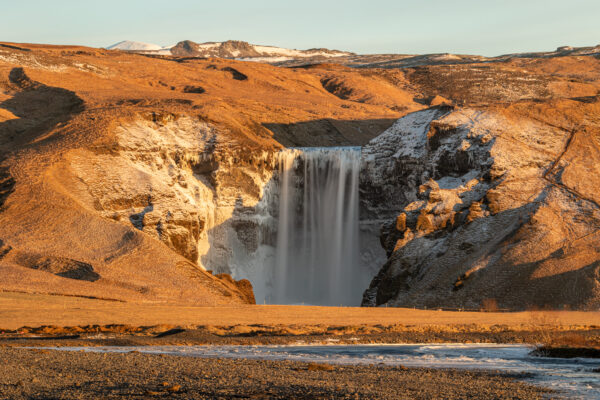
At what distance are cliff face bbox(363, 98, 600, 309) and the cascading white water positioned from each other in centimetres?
185

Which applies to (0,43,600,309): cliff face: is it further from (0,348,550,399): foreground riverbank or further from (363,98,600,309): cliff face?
(0,348,550,399): foreground riverbank

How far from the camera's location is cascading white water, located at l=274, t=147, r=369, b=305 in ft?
188

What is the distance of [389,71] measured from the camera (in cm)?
12144

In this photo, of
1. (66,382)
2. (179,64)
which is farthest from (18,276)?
(179,64)

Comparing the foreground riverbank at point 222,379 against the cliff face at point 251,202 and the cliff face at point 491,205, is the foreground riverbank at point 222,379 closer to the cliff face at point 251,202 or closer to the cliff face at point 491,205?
the cliff face at point 251,202

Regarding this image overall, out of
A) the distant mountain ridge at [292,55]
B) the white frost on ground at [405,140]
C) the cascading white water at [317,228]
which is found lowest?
the cascading white water at [317,228]

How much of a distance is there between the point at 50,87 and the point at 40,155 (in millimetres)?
24358

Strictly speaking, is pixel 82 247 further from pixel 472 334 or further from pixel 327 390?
pixel 327 390

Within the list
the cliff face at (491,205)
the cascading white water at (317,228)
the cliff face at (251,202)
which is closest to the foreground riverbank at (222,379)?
the cliff face at (251,202)

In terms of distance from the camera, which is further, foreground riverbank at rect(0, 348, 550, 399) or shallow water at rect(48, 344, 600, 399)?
shallow water at rect(48, 344, 600, 399)

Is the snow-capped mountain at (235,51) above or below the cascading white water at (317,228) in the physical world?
above

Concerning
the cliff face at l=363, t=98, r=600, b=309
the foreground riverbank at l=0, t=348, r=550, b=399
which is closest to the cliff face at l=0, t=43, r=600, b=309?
the cliff face at l=363, t=98, r=600, b=309

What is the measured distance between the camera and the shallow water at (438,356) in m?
18.6

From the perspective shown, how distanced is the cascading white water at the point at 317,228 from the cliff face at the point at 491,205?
185 centimetres
